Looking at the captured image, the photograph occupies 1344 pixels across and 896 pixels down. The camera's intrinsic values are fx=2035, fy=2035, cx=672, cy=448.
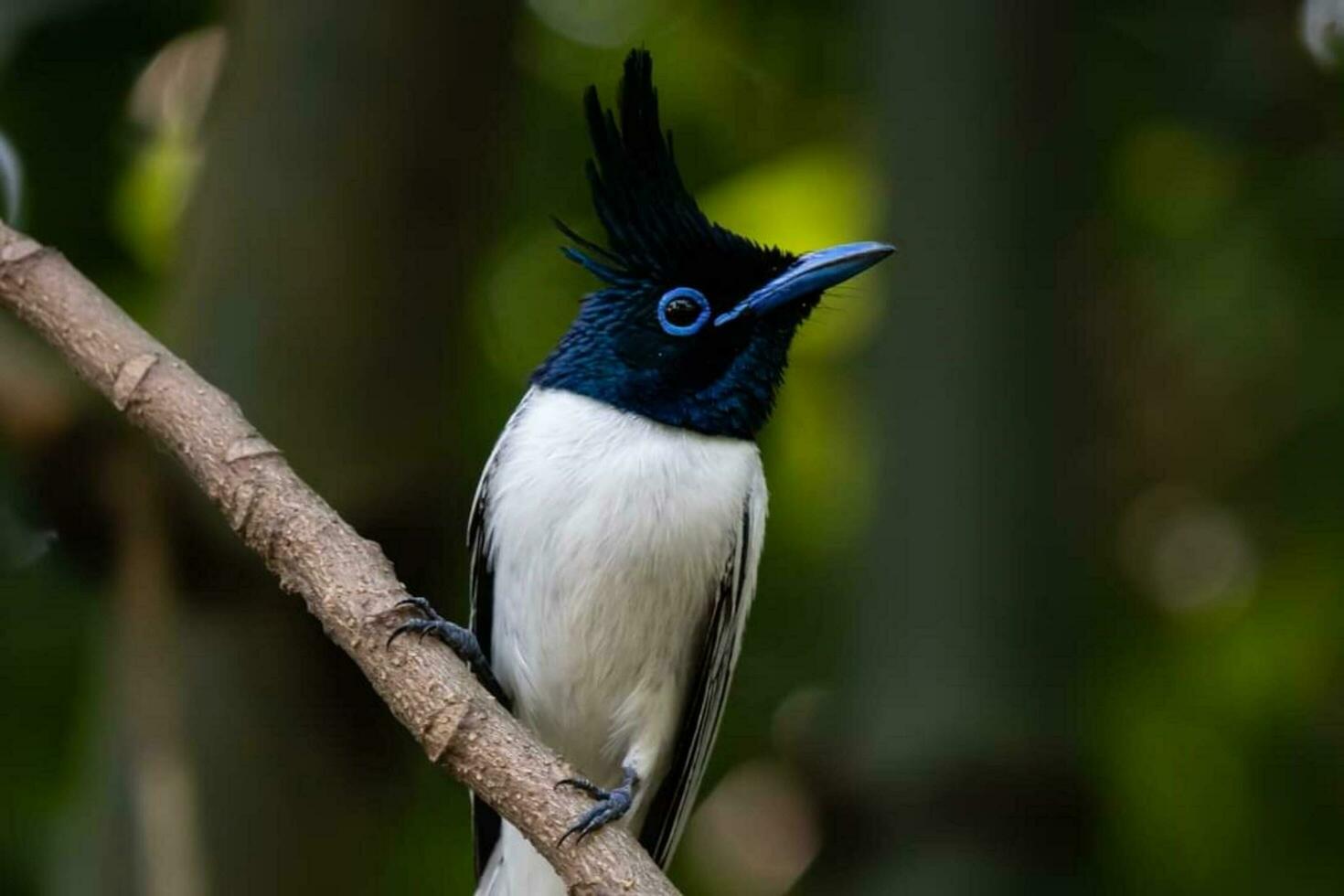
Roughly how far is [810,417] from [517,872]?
94.0 inches

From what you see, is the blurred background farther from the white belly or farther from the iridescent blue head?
the iridescent blue head

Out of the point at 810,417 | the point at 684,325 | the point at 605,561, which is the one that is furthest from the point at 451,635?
the point at 810,417

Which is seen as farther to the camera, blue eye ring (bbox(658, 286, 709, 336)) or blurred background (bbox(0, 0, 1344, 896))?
blurred background (bbox(0, 0, 1344, 896))

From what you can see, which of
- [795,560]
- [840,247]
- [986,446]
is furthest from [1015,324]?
[795,560]

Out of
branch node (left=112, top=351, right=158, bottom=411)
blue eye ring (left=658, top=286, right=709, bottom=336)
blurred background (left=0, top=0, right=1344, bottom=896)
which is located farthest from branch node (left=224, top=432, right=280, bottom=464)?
blue eye ring (left=658, top=286, right=709, bottom=336)

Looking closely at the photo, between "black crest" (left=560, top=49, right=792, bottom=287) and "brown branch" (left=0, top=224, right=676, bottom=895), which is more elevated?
"black crest" (left=560, top=49, right=792, bottom=287)

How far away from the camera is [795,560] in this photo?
6441mm

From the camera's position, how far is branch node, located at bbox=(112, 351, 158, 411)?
3.50 metres

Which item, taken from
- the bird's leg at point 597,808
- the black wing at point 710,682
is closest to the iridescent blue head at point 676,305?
the black wing at point 710,682

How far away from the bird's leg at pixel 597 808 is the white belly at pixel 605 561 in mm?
614

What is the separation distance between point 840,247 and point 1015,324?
3.26ft

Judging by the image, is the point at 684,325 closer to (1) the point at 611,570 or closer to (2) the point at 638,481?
(2) the point at 638,481

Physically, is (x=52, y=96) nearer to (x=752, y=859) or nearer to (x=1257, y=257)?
(x=752, y=859)

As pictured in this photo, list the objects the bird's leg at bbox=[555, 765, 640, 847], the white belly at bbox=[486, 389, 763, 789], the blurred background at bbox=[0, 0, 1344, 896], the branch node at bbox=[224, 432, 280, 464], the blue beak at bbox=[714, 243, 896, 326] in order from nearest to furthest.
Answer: the bird's leg at bbox=[555, 765, 640, 847]
the branch node at bbox=[224, 432, 280, 464]
the blue beak at bbox=[714, 243, 896, 326]
the white belly at bbox=[486, 389, 763, 789]
the blurred background at bbox=[0, 0, 1344, 896]
